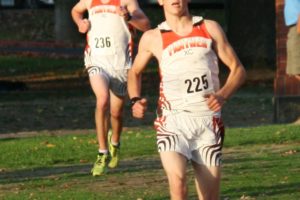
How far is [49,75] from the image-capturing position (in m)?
35.3

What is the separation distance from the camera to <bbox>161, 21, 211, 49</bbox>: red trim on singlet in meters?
9.24

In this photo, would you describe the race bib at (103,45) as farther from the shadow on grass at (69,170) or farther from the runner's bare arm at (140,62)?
the runner's bare arm at (140,62)

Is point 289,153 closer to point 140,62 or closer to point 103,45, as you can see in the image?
point 103,45

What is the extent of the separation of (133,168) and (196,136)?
5.57 metres

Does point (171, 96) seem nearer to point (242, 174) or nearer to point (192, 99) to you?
point (192, 99)

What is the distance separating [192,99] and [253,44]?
25.3 metres

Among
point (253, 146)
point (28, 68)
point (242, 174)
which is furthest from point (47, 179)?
point (28, 68)

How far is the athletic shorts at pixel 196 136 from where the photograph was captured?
29.9ft

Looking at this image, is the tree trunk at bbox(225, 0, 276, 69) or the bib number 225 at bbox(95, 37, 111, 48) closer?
the bib number 225 at bbox(95, 37, 111, 48)

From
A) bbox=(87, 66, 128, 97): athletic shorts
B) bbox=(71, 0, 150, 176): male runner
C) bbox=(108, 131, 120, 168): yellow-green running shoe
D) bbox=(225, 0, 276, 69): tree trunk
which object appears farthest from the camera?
bbox=(225, 0, 276, 69): tree trunk

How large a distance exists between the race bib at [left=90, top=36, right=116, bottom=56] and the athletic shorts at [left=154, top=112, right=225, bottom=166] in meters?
5.20

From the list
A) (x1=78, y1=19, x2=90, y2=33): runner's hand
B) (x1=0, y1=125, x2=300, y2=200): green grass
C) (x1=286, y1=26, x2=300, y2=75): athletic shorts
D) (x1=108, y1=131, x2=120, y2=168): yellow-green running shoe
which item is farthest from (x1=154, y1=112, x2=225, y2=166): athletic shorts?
(x1=108, y1=131, x2=120, y2=168): yellow-green running shoe

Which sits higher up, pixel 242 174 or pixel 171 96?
pixel 171 96

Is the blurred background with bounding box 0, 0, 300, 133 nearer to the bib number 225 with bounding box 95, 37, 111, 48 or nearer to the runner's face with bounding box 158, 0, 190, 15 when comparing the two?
the bib number 225 with bounding box 95, 37, 111, 48
